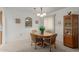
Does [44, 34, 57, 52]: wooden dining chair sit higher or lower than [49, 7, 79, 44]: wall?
lower

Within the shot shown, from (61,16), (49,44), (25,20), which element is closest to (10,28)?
(25,20)

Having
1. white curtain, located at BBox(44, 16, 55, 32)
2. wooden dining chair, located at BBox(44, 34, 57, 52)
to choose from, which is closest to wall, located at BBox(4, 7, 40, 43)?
white curtain, located at BBox(44, 16, 55, 32)

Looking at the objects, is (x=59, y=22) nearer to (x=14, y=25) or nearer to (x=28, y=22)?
(x=28, y=22)

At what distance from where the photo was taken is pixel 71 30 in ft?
6.61

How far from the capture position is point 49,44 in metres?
2.04

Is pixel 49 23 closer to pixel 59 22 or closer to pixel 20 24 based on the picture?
pixel 59 22

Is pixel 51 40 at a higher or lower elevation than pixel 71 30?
lower

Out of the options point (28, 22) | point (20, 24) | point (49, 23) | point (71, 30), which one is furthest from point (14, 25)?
point (71, 30)

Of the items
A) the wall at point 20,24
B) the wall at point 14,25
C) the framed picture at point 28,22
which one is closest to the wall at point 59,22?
the wall at point 20,24

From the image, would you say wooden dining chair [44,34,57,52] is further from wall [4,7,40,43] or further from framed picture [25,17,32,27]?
framed picture [25,17,32,27]

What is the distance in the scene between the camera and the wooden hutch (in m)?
1.97

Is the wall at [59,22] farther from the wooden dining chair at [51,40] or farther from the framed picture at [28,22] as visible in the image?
the framed picture at [28,22]

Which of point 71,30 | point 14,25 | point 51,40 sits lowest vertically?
point 51,40
